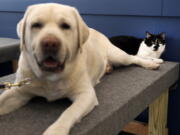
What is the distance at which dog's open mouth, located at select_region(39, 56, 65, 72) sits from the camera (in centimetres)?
87

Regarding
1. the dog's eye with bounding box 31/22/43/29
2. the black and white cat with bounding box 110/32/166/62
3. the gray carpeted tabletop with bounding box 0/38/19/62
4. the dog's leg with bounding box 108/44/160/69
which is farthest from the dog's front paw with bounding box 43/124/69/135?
the gray carpeted tabletop with bounding box 0/38/19/62

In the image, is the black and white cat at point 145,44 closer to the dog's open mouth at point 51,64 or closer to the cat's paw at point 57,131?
the dog's open mouth at point 51,64

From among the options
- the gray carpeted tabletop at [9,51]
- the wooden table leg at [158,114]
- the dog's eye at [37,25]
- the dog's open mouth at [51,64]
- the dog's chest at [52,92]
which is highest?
the dog's eye at [37,25]

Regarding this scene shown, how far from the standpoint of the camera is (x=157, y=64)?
4.54ft

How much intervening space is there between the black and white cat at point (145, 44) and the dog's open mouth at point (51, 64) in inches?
28.4

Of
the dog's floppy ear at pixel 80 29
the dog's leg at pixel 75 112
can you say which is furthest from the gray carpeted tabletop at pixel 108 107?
the dog's floppy ear at pixel 80 29

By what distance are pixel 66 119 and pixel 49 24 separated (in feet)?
0.99

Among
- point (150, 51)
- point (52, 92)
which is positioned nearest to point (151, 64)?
point (150, 51)

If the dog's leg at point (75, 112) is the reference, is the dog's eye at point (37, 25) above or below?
above

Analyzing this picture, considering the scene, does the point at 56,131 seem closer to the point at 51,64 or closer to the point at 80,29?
the point at 51,64

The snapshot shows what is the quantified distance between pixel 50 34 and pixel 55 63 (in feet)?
0.35

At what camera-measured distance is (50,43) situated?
809 millimetres

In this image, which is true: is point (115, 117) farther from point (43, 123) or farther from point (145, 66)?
point (145, 66)

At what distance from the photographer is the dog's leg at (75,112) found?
2.50 ft
